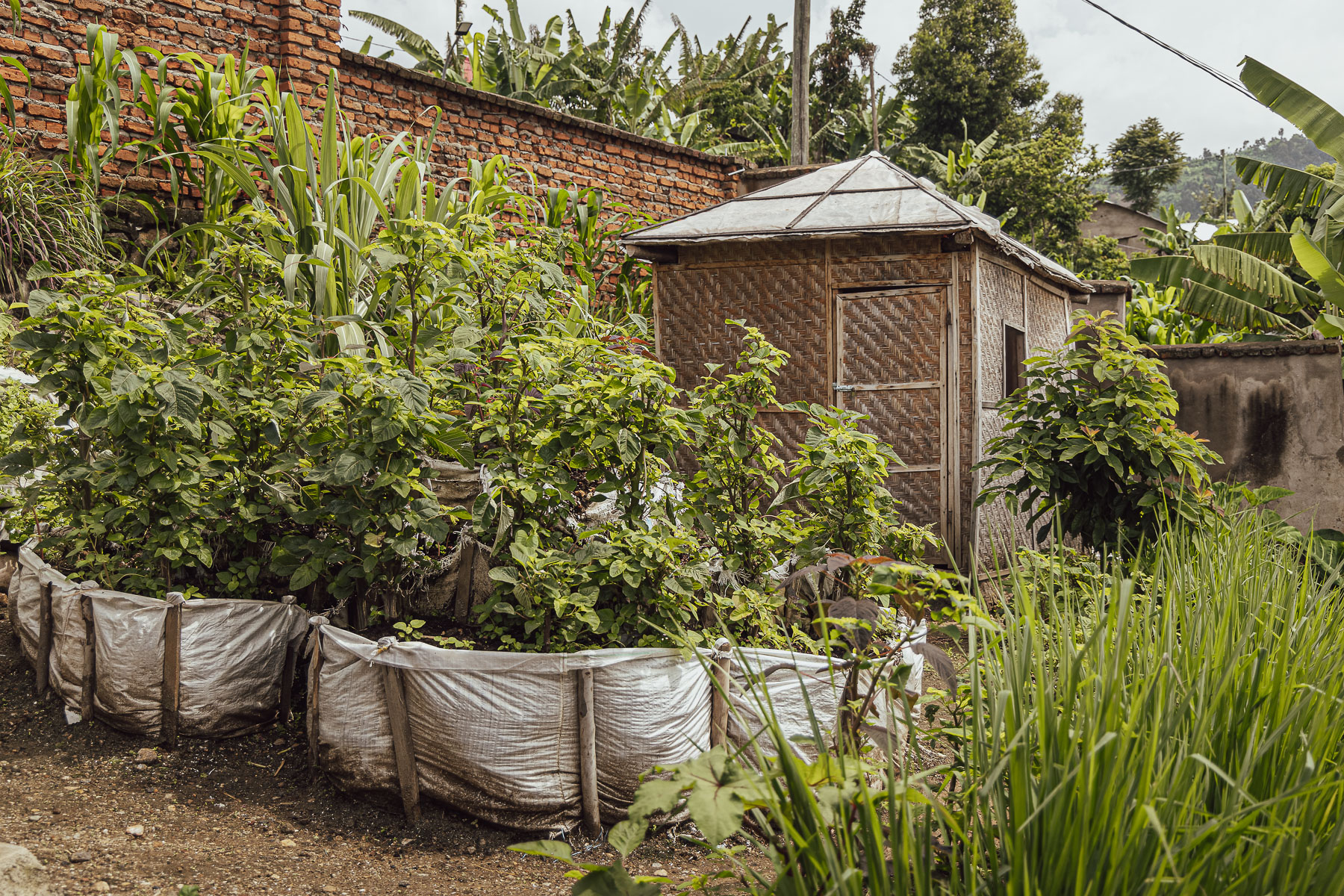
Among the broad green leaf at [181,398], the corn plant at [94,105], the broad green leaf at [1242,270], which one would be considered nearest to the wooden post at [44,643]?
the broad green leaf at [181,398]

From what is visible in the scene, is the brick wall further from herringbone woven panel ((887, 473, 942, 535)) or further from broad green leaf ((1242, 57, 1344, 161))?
broad green leaf ((1242, 57, 1344, 161))

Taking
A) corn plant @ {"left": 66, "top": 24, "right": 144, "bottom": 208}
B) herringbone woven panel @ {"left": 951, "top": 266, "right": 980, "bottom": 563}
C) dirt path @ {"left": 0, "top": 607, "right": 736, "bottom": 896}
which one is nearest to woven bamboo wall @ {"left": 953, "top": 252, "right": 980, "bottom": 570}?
herringbone woven panel @ {"left": 951, "top": 266, "right": 980, "bottom": 563}

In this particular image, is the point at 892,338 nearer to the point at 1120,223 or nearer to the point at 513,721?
the point at 513,721

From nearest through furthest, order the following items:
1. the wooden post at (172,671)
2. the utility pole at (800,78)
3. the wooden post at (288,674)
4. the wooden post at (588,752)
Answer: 1. the wooden post at (588,752)
2. the wooden post at (172,671)
3. the wooden post at (288,674)
4. the utility pole at (800,78)

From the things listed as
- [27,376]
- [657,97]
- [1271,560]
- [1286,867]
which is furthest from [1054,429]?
[657,97]

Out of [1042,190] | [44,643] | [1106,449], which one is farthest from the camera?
[1042,190]

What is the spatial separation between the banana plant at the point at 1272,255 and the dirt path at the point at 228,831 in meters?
6.79

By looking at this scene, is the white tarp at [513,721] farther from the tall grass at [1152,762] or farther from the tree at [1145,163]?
the tree at [1145,163]

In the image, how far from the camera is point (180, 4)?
255 inches

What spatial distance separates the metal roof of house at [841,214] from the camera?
5.78 meters

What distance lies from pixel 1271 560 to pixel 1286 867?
193 cm

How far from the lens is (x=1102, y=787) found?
1229 mm

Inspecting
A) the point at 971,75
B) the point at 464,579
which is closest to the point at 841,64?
the point at 971,75

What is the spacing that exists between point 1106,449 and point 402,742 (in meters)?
3.00
